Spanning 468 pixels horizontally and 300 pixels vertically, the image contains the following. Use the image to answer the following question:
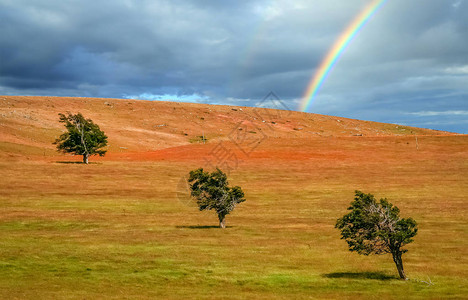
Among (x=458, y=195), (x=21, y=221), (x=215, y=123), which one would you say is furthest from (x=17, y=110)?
(x=458, y=195)

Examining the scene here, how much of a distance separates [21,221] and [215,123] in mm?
148265

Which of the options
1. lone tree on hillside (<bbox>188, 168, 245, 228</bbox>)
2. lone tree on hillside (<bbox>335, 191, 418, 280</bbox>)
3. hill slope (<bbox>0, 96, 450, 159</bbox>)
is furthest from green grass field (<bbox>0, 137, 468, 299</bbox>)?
hill slope (<bbox>0, 96, 450, 159</bbox>)

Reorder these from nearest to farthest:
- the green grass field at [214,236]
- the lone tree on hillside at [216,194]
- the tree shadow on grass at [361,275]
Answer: the green grass field at [214,236] → the tree shadow on grass at [361,275] → the lone tree on hillside at [216,194]

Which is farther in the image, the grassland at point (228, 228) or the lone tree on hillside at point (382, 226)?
the lone tree on hillside at point (382, 226)

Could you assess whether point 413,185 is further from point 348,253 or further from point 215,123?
point 215,123

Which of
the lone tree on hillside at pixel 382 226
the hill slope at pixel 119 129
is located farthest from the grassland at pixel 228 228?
the hill slope at pixel 119 129

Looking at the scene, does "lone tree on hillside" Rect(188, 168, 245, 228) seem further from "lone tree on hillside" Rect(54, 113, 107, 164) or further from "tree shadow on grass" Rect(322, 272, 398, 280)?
"lone tree on hillside" Rect(54, 113, 107, 164)

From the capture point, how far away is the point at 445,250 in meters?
37.8

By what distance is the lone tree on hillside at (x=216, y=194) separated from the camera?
1999 inches

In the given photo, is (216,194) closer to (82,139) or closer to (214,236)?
(214,236)

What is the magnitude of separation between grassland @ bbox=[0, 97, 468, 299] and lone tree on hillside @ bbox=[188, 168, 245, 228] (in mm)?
2298

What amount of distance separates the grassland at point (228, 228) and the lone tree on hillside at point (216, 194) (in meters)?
2.30

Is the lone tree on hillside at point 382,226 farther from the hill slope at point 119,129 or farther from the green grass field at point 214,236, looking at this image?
the hill slope at point 119,129

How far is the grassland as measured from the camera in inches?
1104
